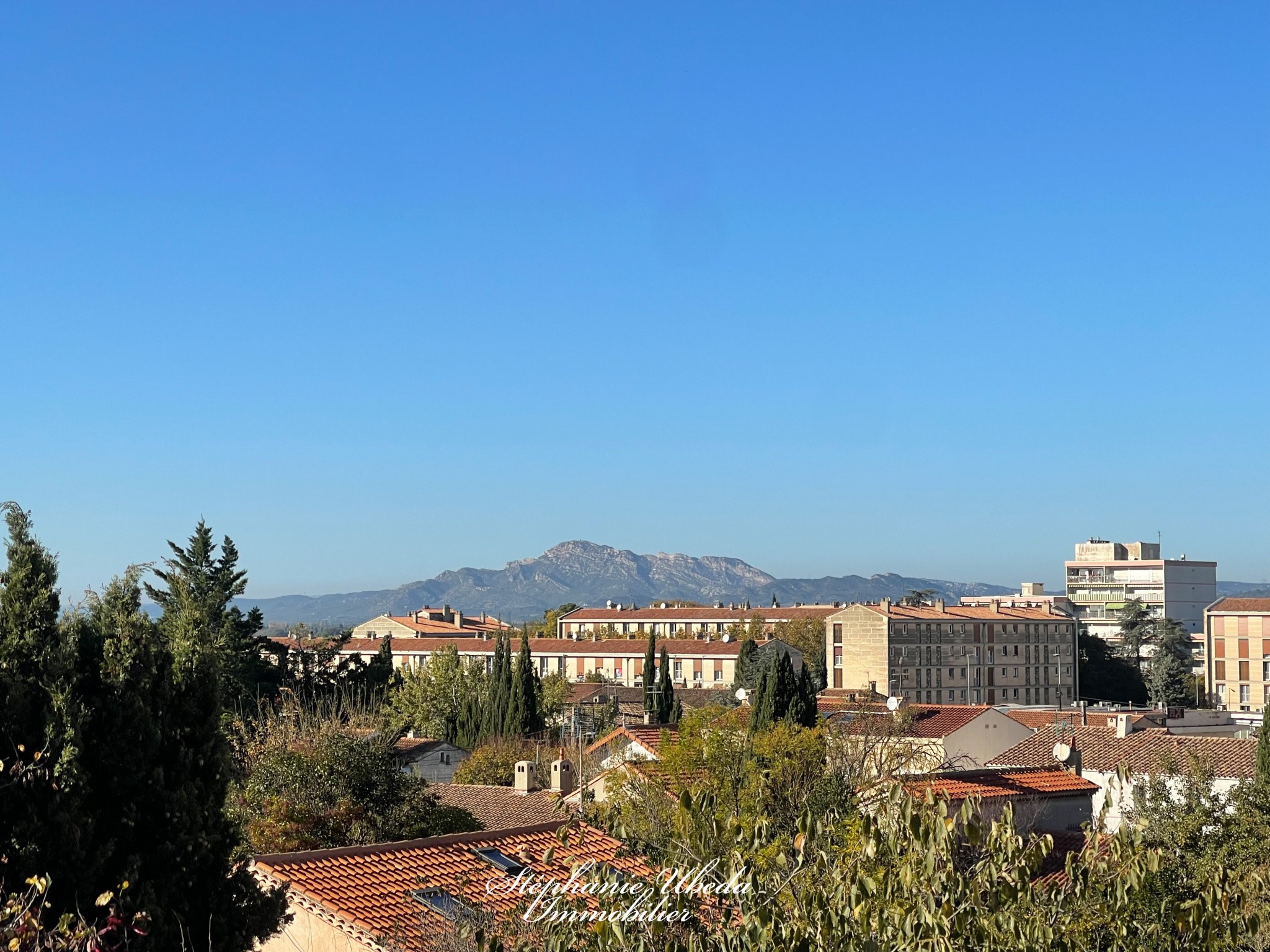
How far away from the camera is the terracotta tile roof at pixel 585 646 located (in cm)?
10744

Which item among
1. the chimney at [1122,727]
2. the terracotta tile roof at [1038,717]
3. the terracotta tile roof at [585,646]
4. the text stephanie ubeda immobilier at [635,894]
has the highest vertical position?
the text stephanie ubeda immobilier at [635,894]

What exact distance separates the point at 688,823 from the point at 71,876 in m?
5.88

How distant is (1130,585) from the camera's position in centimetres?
15350

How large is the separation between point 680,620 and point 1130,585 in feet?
190

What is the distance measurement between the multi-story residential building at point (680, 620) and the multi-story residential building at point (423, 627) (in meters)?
7.92

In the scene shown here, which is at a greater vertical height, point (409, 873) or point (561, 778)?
point (409, 873)

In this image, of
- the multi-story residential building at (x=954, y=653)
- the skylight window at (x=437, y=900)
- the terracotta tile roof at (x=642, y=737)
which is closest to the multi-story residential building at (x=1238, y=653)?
the multi-story residential building at (x=954, y=653)

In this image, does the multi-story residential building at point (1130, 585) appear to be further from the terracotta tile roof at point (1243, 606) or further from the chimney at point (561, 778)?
the chimney at point (561, 778)

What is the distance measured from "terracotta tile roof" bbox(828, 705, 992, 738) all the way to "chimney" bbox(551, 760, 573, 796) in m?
9.65

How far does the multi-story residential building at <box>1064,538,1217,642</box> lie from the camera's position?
151125mm

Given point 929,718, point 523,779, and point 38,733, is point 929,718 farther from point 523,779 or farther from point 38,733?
point 38,733

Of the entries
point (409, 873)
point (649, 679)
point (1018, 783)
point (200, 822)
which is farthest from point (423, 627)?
point (200, 822)

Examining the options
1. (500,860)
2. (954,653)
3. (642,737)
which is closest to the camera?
(500,860)

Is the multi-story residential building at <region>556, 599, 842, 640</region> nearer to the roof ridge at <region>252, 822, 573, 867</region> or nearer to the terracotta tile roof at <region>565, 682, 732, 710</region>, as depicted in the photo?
the terracotta tile roof at <region>565, 682, 732, 710</region>
